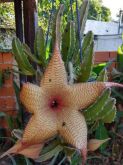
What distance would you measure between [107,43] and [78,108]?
1.31 m

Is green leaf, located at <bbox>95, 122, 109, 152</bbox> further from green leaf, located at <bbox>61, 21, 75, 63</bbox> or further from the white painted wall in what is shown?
the white painted wall

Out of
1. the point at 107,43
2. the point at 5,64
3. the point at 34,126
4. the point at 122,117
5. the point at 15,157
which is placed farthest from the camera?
the point at 107,43

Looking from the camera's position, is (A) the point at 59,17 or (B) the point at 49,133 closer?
(B) the point at 49,133

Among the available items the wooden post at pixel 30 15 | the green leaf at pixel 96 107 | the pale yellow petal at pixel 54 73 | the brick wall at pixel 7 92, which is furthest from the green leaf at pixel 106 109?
the brick wall at pixel 7 92

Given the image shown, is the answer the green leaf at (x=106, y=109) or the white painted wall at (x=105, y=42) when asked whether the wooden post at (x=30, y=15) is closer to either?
the green leaf at (x=106, y=109)

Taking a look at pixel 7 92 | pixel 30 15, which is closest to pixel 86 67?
pixel 30 15

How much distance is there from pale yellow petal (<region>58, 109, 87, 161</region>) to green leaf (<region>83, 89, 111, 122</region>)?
0.05 metres

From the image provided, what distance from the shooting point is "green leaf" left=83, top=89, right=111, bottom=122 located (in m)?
0.65

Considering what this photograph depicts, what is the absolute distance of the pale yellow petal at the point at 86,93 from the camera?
607mm

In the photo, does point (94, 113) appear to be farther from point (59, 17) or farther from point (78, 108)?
point (59, 17)

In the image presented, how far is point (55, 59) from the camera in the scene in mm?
610

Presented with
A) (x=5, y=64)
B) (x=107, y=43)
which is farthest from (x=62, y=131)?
(x=107, y=43)

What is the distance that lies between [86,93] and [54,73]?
0.21 ft

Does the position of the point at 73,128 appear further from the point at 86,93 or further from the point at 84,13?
the point at 84,13
